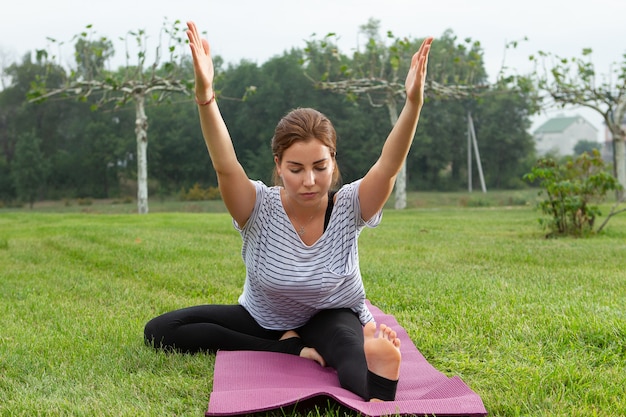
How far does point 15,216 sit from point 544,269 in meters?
11.8

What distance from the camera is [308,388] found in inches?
99.3

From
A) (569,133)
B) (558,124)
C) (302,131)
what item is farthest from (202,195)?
(558,124)

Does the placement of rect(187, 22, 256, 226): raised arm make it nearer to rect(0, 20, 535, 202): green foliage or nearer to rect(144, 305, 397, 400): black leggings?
rect(144, 305, 397, 400): black leggings

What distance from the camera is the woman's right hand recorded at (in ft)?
8.16

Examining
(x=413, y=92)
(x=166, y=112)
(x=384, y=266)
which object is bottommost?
(x=384, y=266)

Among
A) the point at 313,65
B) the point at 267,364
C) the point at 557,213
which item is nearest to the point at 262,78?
the point at 313,65

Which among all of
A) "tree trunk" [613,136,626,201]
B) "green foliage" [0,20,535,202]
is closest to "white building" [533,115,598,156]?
"green foliage" [0,20,535,202]

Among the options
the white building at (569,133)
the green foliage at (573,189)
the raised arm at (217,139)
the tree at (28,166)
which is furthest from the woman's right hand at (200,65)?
the white building at (569,133)

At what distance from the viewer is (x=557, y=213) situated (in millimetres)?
8625

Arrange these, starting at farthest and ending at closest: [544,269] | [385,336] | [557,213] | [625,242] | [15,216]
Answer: [15,216]
[557,213]
[625,242]
[544,269]
[385,336]

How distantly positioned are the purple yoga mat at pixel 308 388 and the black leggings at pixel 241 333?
97 millimetres

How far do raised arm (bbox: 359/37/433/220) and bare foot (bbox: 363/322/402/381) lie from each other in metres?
0.66

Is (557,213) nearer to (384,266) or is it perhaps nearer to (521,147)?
(384,266)

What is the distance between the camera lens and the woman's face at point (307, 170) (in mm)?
2748
